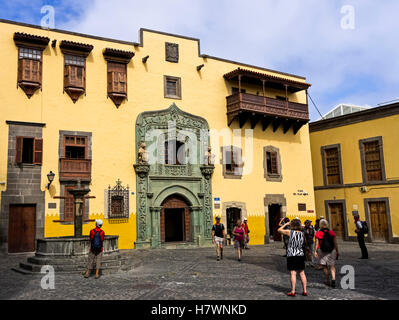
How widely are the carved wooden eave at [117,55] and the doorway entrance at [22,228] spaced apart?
8.26 m

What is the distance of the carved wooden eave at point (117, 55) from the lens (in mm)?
20298

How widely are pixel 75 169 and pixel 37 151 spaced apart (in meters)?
1.87

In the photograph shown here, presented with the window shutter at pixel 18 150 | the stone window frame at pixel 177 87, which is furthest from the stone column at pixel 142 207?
the window shutter at pixel 18 150

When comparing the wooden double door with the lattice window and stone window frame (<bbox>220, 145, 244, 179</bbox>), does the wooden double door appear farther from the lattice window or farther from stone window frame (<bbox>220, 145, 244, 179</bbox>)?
stone window frame (<bbox>220, 145, 244, 179</bbox>)

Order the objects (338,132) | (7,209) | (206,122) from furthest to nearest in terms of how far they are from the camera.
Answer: (338,132), (206,122), (7,209)

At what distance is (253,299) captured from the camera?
8.13 metres

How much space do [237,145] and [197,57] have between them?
5.70 metres

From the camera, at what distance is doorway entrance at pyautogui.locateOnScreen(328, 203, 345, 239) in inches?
1047

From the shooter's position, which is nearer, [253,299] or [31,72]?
[253,299]

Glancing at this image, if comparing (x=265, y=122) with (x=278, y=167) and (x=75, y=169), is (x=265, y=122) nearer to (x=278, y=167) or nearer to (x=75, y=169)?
(x=278, y=167)

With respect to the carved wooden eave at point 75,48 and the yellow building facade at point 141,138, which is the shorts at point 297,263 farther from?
the carved wooden eave at point 75,48

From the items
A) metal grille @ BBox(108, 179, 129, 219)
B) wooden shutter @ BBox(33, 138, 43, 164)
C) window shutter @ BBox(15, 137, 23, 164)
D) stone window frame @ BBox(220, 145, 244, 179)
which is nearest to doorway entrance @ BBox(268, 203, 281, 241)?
stone window frame @ BBox(220, 145, 244, 179)
